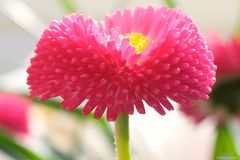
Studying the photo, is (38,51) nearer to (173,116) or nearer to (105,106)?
(105,106)

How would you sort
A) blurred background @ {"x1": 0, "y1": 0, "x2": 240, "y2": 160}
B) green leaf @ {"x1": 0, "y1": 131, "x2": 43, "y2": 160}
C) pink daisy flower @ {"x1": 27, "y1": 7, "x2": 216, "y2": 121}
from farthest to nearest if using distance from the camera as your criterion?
blurred background @ {"x1": 0, "y1": 0, "x2": 240, "y2": 160} → green leaf @ {"x1": 0, "y1": 131, "x2": 43, "y2": 160} → pink daisy flower @ {"x1": 27, "y1": 7, "x2": 216, "y2": 121}

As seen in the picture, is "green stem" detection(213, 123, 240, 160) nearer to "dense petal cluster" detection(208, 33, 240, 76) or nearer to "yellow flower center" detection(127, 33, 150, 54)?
"dense petal cluster" detection(208, 33, 240, 76)

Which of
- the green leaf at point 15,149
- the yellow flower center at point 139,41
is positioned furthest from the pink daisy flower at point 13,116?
the yellow flower center at point 139,41

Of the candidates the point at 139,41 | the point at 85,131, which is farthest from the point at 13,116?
the point at 139,41

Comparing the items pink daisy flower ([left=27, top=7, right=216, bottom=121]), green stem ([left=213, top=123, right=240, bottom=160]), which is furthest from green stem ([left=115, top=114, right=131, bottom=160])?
green stem ([left=213, top=123, right=240, bottom=160])

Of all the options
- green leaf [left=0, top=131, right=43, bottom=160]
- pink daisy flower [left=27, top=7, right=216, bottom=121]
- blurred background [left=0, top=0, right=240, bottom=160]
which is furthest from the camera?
blurred background [left=0, top=0, right=240, bottom=160]

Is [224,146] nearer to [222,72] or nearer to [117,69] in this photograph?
[222,72]

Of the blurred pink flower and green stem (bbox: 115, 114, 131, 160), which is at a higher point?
the blurred pink flower

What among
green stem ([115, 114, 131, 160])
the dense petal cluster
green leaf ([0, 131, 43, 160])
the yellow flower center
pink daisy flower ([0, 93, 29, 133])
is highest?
the dense petal cluster
